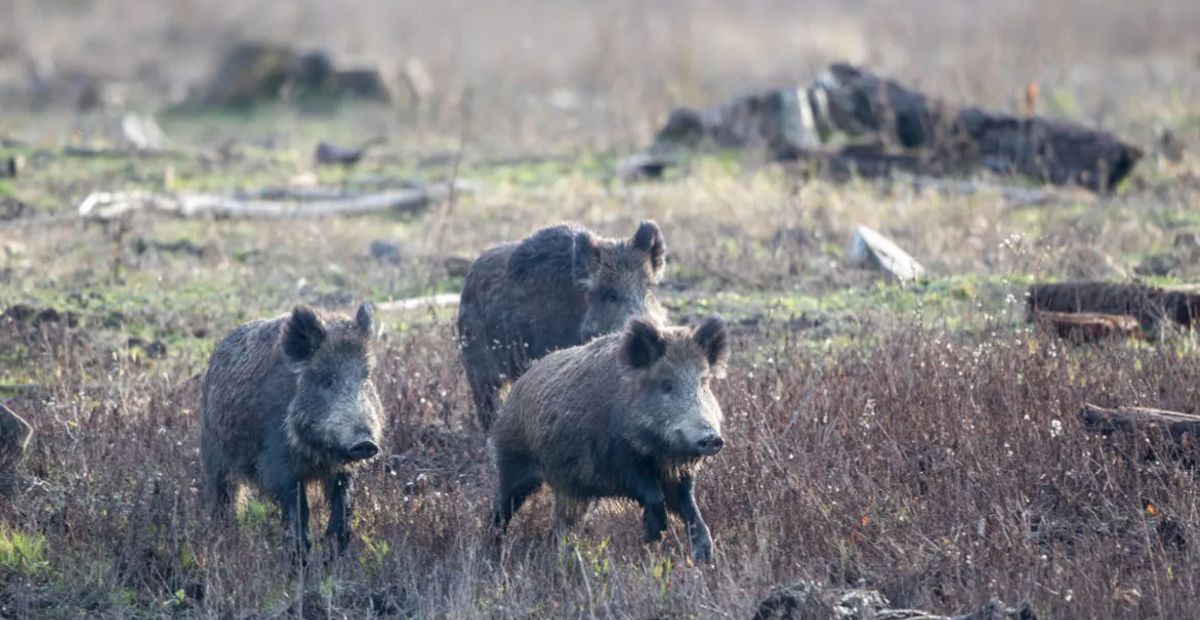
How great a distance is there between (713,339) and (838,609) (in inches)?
64.1

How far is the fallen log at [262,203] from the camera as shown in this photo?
1512cm

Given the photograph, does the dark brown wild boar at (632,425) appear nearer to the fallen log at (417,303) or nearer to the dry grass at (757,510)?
the dry grass at (757,510)

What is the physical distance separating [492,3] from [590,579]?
3341cm

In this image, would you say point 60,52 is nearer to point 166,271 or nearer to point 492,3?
point 492,3

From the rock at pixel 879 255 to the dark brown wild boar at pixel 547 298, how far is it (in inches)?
120

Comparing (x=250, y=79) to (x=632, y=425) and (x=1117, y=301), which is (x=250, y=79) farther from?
(x=632, y=425)

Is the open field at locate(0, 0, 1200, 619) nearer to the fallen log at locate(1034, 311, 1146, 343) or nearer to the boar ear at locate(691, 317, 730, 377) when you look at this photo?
the fallen log at locate(1034, 311, 1146, 343)

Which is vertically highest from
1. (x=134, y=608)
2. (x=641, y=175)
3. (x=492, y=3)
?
(x=134, y=608)

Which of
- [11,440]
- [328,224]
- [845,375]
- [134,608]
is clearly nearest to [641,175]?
[328,224]

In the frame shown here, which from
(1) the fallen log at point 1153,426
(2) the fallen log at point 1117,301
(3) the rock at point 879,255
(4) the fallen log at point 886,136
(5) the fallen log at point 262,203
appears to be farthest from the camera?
(4) the fallen log at point 886,136

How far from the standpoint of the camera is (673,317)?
1140 cm

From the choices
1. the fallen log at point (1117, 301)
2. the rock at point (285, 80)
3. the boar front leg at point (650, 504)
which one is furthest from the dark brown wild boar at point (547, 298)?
the rock at point (285, 80)

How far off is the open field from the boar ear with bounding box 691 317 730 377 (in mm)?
658

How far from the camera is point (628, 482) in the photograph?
7328 mm
